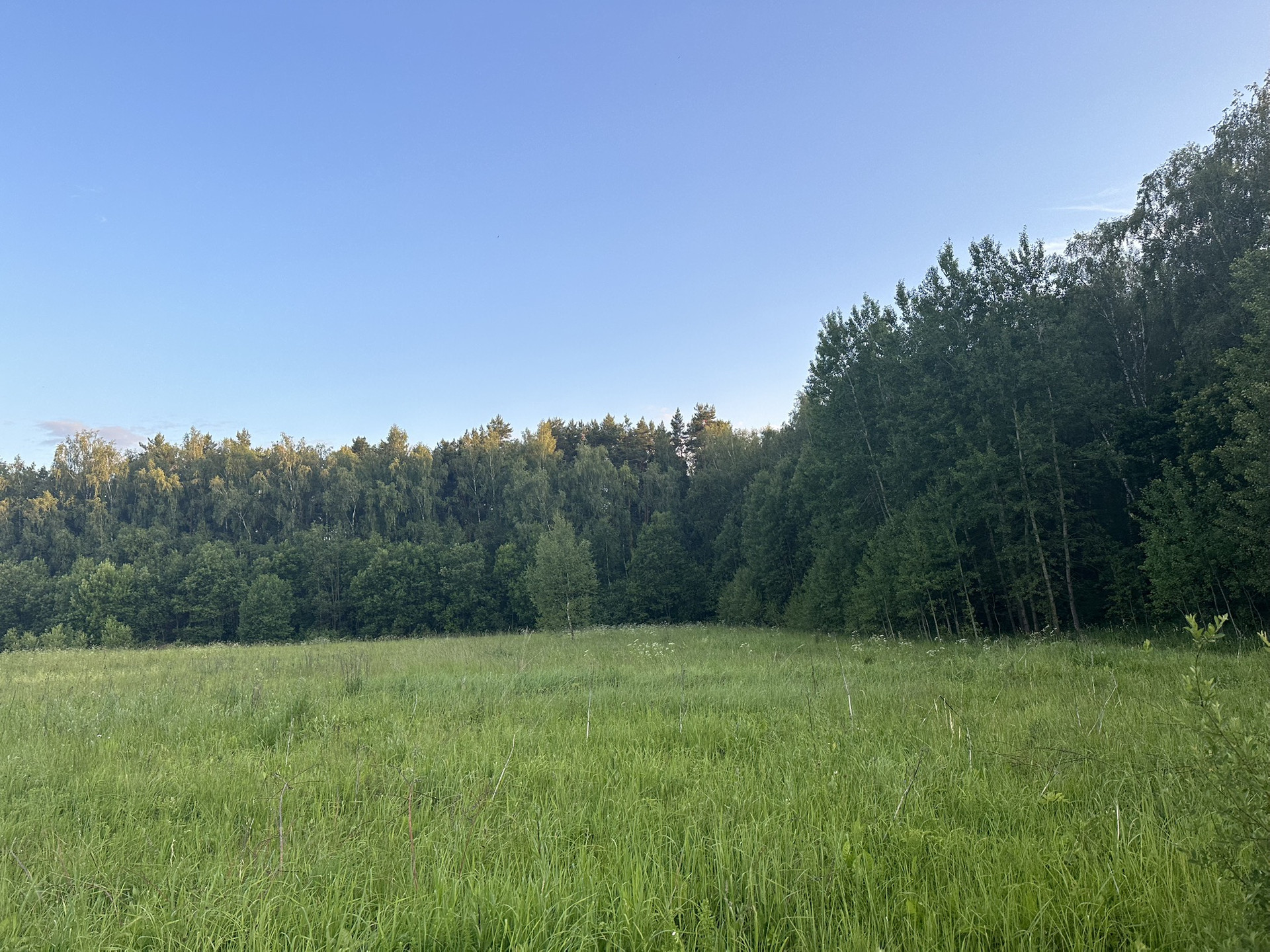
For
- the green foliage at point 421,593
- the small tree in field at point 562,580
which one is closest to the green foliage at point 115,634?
the green foliage at point 421,593

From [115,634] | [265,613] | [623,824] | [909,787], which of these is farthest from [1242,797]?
[115,634]

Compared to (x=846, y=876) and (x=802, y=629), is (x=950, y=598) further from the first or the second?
(x=846, y=876)

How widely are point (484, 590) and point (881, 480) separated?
37.0 m

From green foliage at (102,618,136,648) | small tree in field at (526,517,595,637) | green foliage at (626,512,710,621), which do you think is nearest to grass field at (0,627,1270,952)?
small tree in field at (526,517,595,637)

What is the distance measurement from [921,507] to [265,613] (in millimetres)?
51011

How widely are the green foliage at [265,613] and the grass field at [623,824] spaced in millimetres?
47318

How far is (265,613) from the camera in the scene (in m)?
48.5

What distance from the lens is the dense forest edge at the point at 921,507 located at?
58.0ft

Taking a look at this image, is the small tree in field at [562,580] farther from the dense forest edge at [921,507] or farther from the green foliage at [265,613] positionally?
the green foliage at [265,613]

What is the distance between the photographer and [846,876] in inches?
108

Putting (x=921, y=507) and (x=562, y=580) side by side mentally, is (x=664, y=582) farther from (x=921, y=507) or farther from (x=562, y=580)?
(x=921, y=507)

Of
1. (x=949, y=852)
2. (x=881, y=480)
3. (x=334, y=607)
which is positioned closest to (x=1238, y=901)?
(x=949, y=852)

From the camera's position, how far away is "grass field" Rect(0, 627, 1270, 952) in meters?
2.38

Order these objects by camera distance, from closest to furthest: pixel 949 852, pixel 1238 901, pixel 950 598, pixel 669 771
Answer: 1. pixel 1238 901
2. pixel 949 852
3. pixel 669 771
4. pixel 950 598
